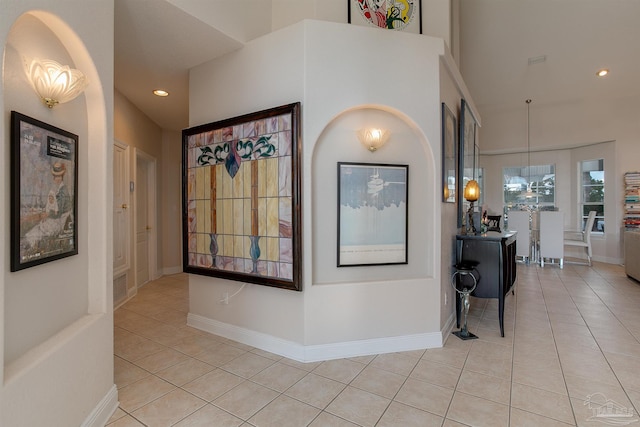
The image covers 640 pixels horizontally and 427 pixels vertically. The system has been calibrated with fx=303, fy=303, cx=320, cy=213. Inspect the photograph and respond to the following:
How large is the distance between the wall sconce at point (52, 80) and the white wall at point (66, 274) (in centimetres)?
4

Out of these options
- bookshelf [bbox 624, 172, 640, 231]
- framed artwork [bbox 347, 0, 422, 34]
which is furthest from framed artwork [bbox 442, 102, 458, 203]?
bookshelf [bbox 624, 172, 640, 231]

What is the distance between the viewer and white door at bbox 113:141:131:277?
3912 mm

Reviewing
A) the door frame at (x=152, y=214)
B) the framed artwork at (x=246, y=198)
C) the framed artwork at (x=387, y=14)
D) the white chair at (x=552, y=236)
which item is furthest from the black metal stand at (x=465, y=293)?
the door frame at (x=152, y=214)

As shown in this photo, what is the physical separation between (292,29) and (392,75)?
93 centimetres

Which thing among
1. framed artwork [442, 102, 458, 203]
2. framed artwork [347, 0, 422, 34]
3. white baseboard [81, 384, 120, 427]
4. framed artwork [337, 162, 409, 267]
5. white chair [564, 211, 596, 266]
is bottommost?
white baseboard [81, 384, 120, 427]

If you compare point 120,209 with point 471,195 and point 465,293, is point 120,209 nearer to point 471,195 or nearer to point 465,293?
point 465,293

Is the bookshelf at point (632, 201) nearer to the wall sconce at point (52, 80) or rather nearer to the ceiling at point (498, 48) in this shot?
the ceiling at point (498, 48)

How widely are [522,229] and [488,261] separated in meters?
4.27

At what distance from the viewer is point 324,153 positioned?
2.54 m

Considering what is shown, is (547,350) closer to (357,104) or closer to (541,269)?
(357,104)

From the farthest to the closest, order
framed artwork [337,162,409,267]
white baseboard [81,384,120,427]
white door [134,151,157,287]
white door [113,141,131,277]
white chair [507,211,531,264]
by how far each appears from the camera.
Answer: white chair [507,211,531,264]
white door [134,151,157,287]
white door [113,141,131,277]
framed artwork [337,162,409,267]
white baseboard [81,384,120,427]

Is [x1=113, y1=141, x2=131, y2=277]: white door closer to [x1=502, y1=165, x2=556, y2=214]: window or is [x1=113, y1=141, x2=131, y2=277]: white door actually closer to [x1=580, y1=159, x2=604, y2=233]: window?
[x1=502, y1=165, x2=556, y2=214]: window

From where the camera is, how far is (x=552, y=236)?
20.6 ft

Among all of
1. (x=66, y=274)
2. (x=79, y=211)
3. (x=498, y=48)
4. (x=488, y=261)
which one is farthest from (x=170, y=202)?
(x=498, y=48)
